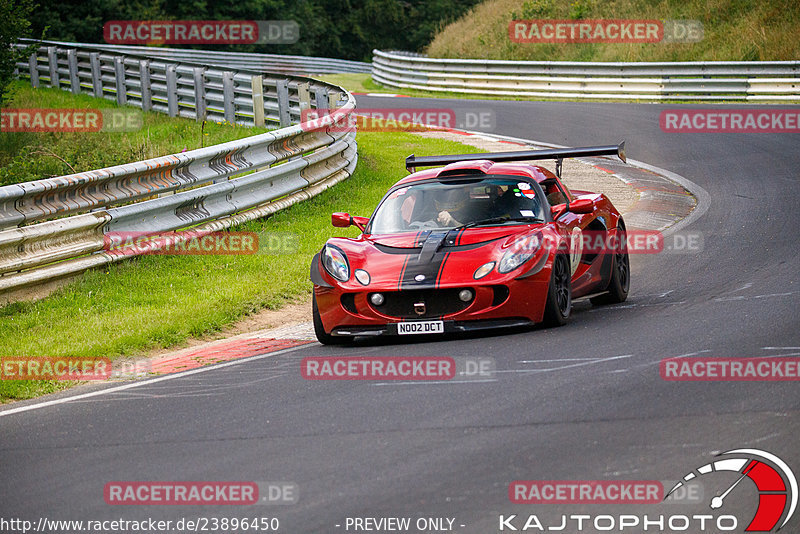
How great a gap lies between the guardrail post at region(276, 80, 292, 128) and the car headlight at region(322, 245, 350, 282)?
36.7 feet

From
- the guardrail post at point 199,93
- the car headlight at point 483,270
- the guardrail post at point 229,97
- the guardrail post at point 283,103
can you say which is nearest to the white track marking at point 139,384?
the car headlight at point 483,270

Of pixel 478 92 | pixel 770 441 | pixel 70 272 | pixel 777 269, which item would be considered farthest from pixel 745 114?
pixel 770 441

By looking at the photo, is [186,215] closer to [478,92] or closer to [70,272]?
[70,272]

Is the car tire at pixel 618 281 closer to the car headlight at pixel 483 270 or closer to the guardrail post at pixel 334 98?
the car headlight at pixel 483 270

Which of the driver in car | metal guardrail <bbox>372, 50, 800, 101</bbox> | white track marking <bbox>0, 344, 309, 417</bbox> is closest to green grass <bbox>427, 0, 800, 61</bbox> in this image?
metal guardrail <bbox>372, 50, 800, 101</bbox>

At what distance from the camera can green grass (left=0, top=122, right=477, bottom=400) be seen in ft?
29.9

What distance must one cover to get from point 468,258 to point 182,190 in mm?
7105

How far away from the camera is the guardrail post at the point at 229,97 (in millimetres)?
21594

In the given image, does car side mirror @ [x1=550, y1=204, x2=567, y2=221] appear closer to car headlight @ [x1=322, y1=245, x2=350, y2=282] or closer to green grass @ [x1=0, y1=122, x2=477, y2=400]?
car headlight @ [x1=322, y1=245, x2=350, y2=282]

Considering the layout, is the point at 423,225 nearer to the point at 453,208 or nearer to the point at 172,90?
the point at 453,208

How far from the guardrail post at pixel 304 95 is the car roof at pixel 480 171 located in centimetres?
929

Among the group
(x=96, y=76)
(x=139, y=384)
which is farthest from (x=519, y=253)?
(x=96, y=76)

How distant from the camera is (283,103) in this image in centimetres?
2039

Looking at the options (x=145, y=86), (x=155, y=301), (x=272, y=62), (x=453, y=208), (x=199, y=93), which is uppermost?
(x=453, y=208)
